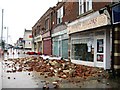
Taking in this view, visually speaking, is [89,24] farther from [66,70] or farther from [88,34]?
[66,70]

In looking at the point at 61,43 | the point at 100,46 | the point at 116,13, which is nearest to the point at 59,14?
the point at 61,43

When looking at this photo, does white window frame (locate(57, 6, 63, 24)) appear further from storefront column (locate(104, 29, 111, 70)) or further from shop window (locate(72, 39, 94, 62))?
storefront column (locate(104, 29, 111, 70))

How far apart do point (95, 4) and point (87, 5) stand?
81.0 inches

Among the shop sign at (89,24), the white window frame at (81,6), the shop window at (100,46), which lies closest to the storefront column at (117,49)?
the shop sign at (89,24)

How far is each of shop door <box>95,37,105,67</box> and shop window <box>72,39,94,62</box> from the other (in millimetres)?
958

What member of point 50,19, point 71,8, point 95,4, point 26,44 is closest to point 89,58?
point 95,4

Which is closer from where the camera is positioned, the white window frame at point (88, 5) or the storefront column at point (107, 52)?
the storefront column at point (107, 52)

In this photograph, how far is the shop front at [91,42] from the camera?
15.7 m

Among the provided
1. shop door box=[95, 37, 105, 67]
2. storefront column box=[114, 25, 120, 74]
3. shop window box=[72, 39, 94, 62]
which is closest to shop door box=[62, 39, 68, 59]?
shop window box=[72, 39, 94, 62]

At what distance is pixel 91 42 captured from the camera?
18.3 metres

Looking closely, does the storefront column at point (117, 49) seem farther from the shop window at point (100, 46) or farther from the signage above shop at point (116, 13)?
the shop window at point (100, 46)

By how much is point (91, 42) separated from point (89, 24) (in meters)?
1.59

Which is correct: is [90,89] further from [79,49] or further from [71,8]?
[71,8]

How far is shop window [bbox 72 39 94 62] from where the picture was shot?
18.5 meters
